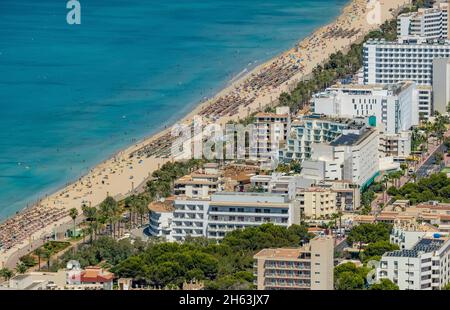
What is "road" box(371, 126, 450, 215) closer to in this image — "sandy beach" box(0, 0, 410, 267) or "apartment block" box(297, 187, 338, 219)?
"apartment block" box(297, 187, 338, 219)

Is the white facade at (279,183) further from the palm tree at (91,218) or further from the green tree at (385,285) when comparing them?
the green tree at (385,285)

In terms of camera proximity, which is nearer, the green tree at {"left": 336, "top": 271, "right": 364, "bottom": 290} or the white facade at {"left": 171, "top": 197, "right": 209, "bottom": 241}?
the green tree at {"left": 336, "top": 271, "right": 364, "bottom": 290}

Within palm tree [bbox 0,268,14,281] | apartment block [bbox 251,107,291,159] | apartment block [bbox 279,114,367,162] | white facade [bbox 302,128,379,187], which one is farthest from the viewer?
apartment block [bbox 251,107,291,159]

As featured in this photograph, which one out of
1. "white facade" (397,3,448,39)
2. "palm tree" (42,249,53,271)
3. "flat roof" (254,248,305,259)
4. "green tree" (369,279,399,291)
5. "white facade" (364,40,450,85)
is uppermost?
"white facade" (397,3,448,39)

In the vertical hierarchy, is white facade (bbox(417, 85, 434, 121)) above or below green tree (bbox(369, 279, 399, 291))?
above

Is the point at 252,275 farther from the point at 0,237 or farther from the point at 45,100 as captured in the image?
the point at 45,100

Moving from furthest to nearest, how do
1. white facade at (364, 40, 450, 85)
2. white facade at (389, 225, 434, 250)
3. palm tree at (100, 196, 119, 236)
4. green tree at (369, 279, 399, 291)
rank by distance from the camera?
white facade at (364, 40, 450, 85)
palm tree at (100, 196, 119, 236)
white facade at (389, 225, 434, 250)
green tree at (369, 279, 399, 291)

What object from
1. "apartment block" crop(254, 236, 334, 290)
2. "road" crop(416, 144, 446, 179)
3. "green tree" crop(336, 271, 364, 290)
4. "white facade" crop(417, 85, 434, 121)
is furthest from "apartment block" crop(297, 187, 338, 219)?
"white facade" crop(417, 85, 434, 121)

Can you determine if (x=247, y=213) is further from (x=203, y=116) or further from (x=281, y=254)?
(x=203, y=116)

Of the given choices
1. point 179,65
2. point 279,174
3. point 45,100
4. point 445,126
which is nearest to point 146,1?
point 179,65
